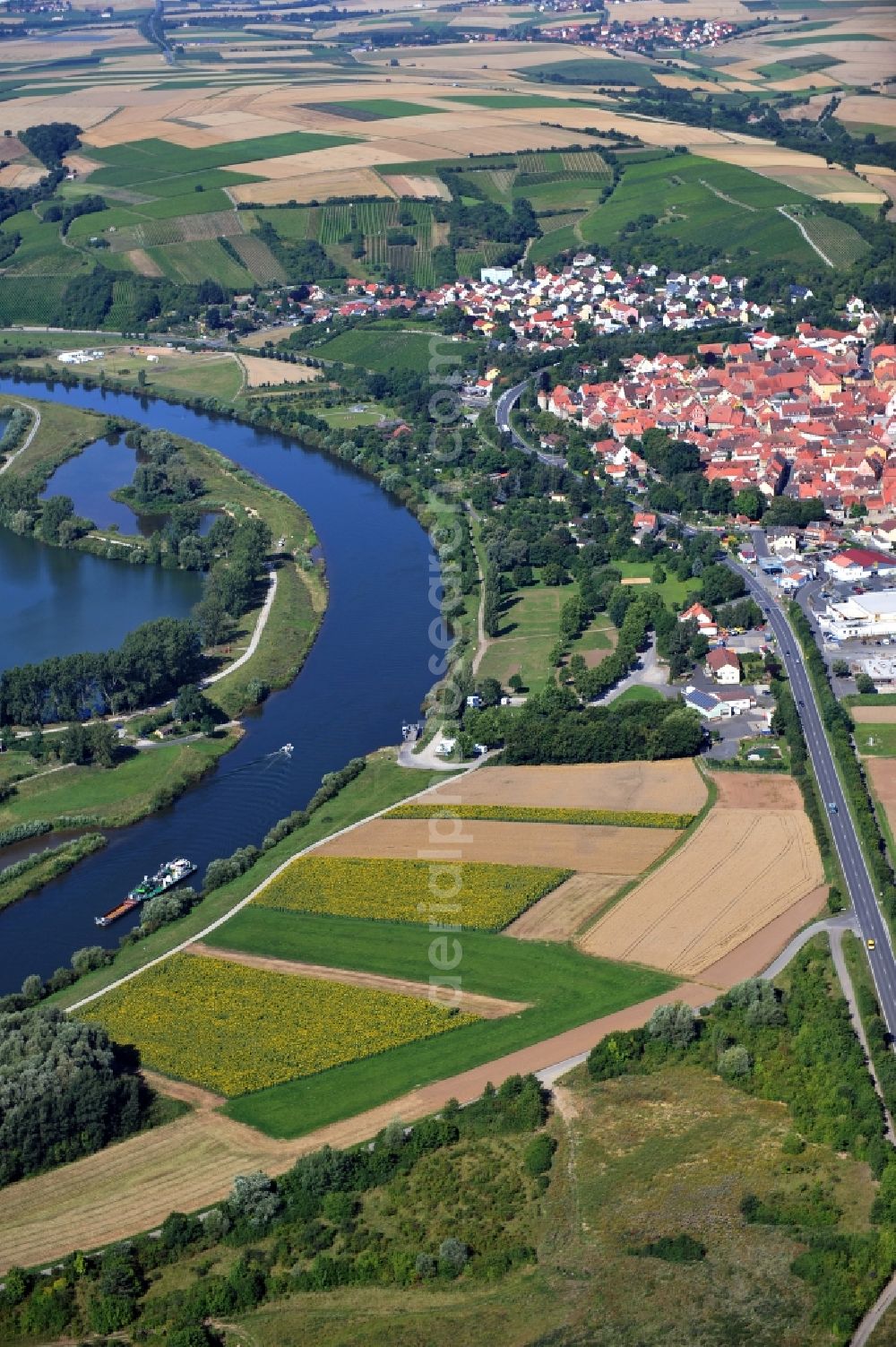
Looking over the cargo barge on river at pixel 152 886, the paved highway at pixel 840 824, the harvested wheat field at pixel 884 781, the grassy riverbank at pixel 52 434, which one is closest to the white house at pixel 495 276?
the grassy riverbank at pixel 52 434

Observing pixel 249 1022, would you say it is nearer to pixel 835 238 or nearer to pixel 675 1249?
pixel 675 1249

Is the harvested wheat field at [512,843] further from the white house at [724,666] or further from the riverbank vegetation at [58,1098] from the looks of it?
the riverbank vegetation at [58,1098]

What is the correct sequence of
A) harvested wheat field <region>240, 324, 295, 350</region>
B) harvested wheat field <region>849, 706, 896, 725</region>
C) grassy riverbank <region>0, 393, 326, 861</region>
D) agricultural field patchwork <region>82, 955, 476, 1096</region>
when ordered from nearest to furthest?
agricultural field patchwork <region>82, 955, 476, 1096</region> → grassy riverbank <region>0, 393, 326, 861</region> → harvested wheat field <region>849, 706, 896, 725</region> → harvested wheat field <region>240, 324, 295, 350</region>

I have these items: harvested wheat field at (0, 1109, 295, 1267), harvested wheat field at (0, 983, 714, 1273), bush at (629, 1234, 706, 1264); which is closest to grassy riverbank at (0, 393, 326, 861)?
harvested wheat field at (0, 1109, 295, 1267)

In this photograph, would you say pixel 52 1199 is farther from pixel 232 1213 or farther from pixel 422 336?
pixel 422 336

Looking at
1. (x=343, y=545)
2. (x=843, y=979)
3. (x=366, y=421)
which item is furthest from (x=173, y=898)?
(x=366, y=421)

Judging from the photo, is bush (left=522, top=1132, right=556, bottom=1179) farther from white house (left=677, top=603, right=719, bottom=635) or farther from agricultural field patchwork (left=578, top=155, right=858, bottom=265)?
agricultural field patchwork (left=578, top=155, right=858, bottom=265)

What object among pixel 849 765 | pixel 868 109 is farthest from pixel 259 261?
pixel 849 765
